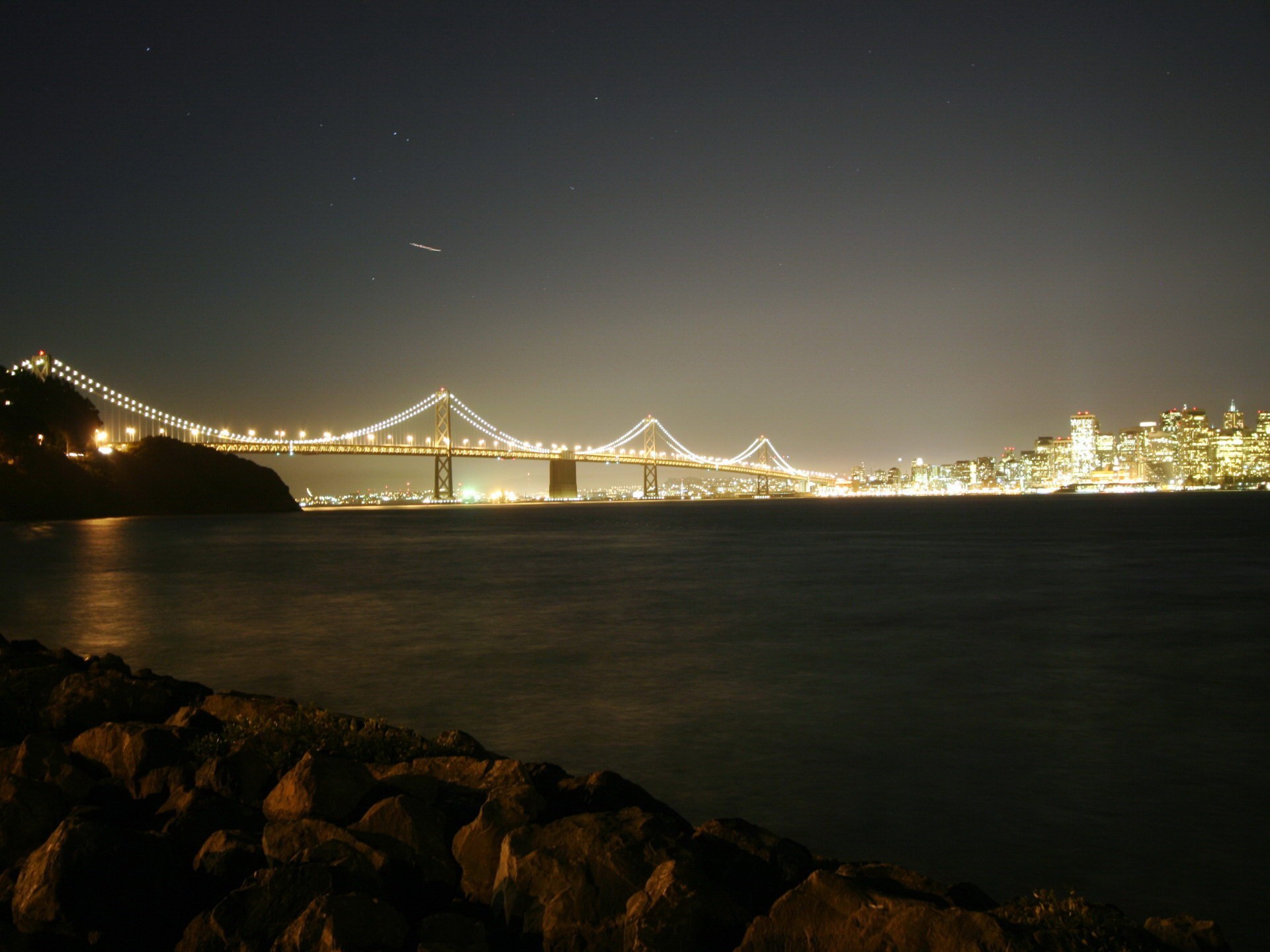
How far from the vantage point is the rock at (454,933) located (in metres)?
2.83

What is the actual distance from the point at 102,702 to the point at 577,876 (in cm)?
396

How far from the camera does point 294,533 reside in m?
47.2

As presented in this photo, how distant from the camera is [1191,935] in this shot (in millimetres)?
2768

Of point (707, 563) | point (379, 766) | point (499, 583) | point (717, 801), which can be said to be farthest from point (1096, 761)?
point (707, 563)

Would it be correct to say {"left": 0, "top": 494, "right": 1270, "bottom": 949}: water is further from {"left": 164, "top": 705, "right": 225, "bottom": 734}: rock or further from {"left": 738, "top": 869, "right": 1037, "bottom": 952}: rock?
{"left": 164, "top": 705, "right": 225, "bottom": 734}: rock

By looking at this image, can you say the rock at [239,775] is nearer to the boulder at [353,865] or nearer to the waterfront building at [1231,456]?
the boulder at [353,865]

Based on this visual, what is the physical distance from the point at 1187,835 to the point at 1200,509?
79.6 m

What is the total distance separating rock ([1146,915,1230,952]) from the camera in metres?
2.74

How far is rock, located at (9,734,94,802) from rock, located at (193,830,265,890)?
1037mm

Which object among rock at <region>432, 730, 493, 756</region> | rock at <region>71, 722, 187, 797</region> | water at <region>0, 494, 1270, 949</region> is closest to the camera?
rock at <region>71, 722, 187, 797</region>

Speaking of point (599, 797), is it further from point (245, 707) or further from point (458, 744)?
point (245, 707)

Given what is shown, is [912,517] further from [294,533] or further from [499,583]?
[499,583]

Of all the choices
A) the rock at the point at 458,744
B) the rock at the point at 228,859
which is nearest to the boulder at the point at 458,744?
the rock at the point at 458,744

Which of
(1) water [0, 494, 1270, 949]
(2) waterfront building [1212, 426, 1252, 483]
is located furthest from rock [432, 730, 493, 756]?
(2) waterfront building [1212, 426, 1252, 483]
